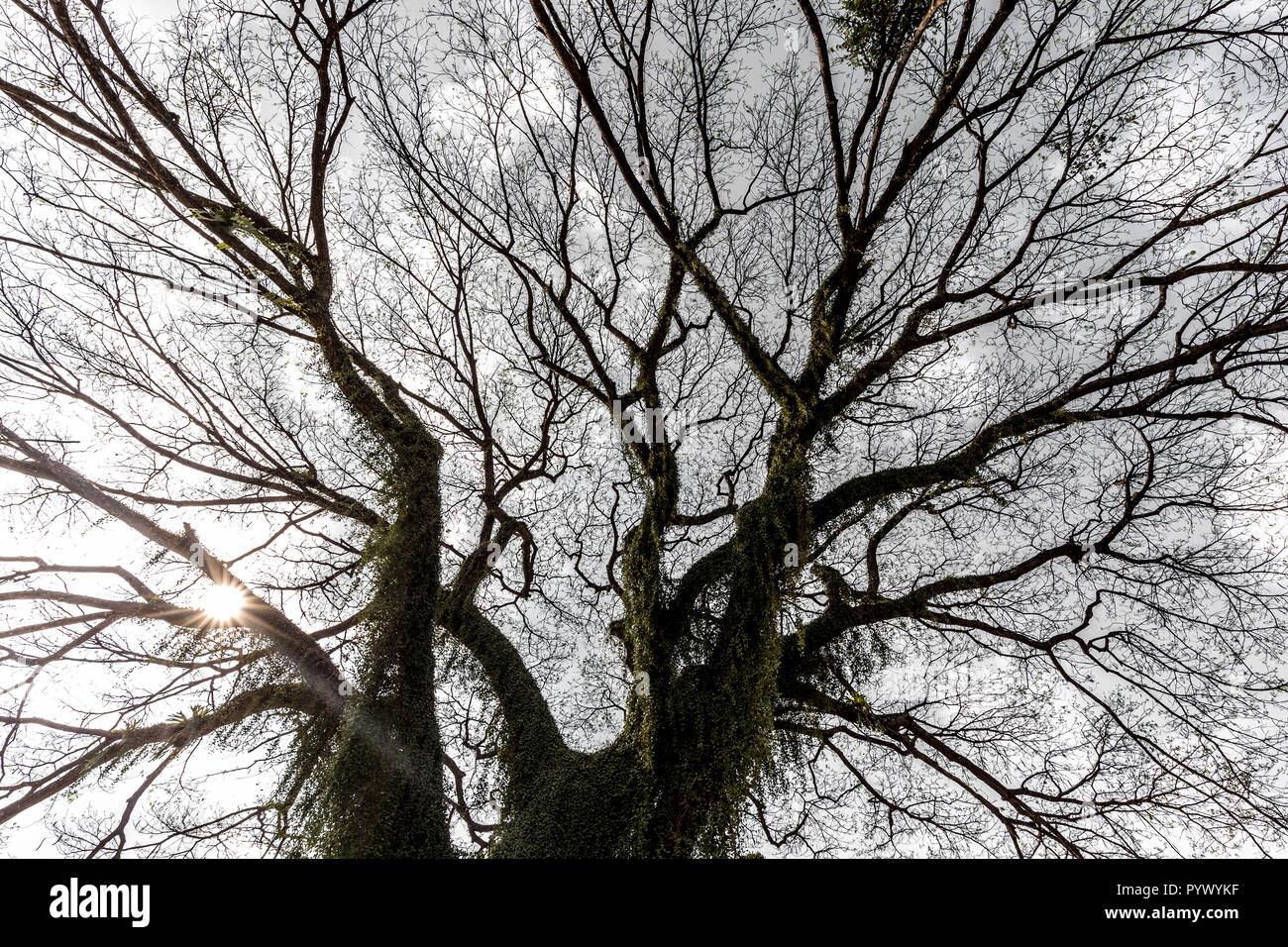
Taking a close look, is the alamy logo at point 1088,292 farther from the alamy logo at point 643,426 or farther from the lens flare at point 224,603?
the lens flare at point 224,603

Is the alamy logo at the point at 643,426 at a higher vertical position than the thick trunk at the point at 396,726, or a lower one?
higher

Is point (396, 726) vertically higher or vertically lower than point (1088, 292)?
lower
